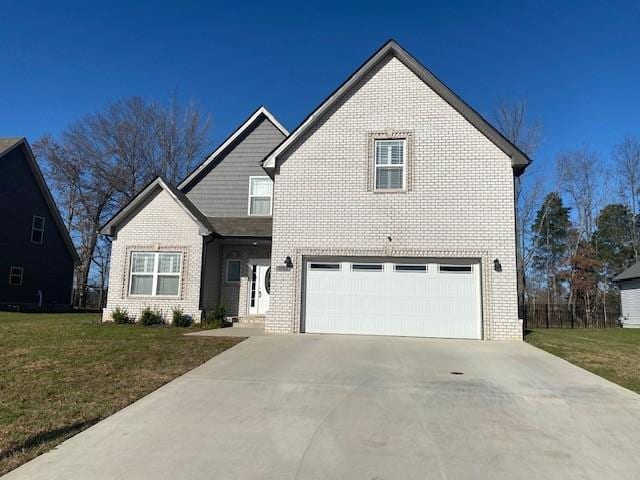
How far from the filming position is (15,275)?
24.6 metres

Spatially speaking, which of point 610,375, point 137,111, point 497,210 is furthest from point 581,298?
point 137,111

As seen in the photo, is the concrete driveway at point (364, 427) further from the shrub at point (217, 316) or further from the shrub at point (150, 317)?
the shrub at point (150, 317)

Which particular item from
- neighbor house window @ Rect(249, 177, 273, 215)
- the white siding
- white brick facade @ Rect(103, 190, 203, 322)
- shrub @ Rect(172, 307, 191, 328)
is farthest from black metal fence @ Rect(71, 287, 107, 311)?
the white siding

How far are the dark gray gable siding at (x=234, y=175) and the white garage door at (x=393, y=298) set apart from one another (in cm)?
→ 610

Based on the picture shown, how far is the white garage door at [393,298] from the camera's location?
1298 centimetres

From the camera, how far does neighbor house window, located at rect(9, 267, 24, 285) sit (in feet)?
79.5

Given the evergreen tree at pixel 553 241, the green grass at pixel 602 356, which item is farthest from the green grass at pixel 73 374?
the evergreen tree at pixel 553 241

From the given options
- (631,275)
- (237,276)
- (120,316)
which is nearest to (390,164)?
(237,276)

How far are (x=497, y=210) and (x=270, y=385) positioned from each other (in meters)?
8.56

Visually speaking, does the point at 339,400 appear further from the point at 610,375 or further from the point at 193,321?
the point at 193,321

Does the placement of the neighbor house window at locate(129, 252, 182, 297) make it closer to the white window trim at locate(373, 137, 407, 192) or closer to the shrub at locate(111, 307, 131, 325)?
the shrub at locate(111, 307, 131, 325)

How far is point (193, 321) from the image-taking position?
1574 cm

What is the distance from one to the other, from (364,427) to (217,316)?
1109 centimetres

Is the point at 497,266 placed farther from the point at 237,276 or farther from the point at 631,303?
the point at 631,303
